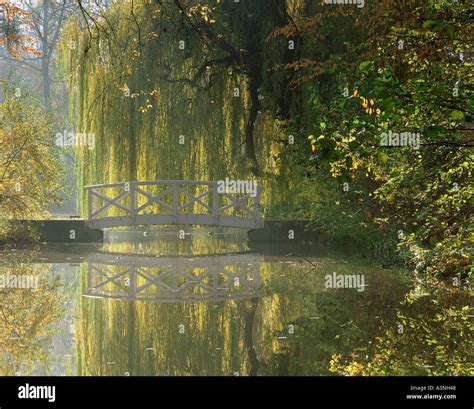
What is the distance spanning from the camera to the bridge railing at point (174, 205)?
20.5 m

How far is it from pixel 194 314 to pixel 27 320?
162 centimetres

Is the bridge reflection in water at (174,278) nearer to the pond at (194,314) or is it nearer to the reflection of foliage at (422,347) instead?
the pond at (194,314)

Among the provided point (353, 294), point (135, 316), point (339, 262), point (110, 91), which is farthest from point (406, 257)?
point (110, 91)

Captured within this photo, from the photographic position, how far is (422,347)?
7.17 metres

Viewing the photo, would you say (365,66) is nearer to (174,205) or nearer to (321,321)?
(321,321)

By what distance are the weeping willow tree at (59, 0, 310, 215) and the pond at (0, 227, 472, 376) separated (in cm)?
283

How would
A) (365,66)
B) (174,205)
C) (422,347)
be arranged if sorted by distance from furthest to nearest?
(174,205), (422,347), (365,66)

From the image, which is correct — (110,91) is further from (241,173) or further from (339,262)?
(339,262)

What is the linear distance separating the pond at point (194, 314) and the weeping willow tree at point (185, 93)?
2830mm

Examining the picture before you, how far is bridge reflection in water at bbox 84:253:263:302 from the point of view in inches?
436

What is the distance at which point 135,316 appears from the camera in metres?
9.25

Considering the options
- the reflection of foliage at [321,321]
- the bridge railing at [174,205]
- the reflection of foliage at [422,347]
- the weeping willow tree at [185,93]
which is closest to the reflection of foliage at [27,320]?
the reflection of foliage at [321,321]

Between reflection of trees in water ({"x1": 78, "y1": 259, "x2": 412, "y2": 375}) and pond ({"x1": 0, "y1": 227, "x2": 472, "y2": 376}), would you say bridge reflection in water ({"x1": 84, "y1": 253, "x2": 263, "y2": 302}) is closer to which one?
pond ({"x1": 0, "y1": 227, "x2": 472, "y2": 376})
